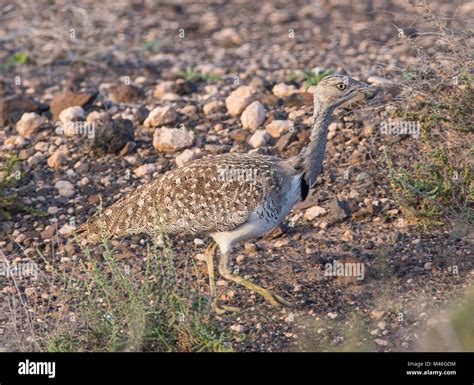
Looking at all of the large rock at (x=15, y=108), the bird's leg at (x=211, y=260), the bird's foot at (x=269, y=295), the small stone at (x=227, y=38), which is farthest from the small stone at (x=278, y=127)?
the small stone at (x=227, y=38)

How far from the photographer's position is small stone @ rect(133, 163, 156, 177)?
716cm

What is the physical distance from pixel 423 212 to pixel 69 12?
22.4ft

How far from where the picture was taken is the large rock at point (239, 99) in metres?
7.74

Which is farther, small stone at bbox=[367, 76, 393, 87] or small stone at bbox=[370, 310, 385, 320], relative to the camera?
small stone at bbox=[367, 76, 393, 87]

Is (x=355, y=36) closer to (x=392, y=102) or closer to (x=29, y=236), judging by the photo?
(x=392, y=102)

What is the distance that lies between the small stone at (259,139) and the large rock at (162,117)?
32.4 inches

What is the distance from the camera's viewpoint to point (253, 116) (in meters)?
7.48

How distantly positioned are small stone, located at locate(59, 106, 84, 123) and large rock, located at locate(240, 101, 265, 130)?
1538 millimetres

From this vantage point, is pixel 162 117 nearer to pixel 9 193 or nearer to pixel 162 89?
pixel 162 89

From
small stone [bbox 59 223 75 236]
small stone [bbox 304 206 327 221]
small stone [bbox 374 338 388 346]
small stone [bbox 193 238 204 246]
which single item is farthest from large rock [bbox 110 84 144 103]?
small stone [bbox 374 338 388 346]

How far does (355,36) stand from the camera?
10.5 meters

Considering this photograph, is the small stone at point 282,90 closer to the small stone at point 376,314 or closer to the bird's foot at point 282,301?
the bird's foot at point 282,301

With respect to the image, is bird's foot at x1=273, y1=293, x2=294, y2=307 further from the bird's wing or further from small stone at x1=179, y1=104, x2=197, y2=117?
small stone at x1=179, y1=104, x2=197, y2=117

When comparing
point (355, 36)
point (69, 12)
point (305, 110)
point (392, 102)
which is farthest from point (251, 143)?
point (69, 12)
